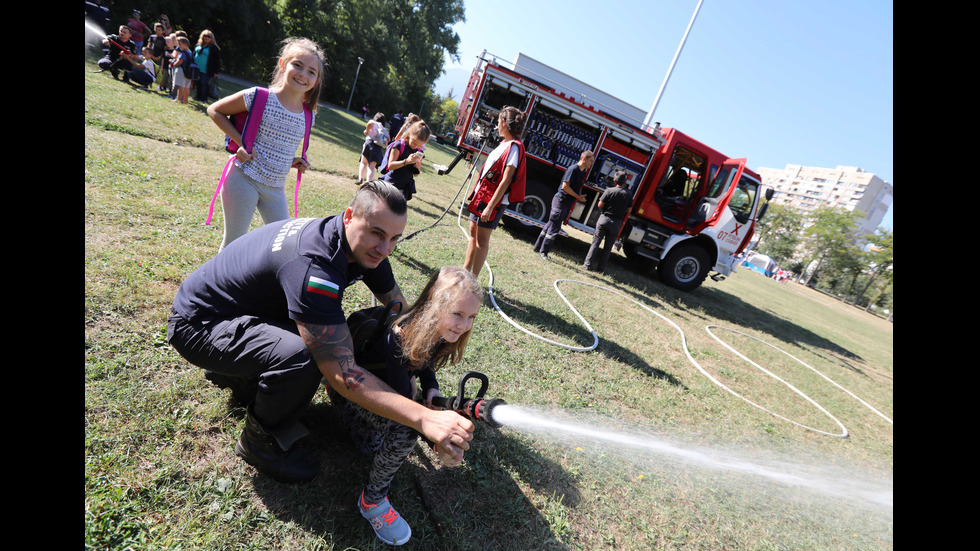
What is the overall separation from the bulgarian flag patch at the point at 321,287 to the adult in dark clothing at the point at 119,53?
55.6ft

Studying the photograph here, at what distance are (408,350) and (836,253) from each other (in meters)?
54.2

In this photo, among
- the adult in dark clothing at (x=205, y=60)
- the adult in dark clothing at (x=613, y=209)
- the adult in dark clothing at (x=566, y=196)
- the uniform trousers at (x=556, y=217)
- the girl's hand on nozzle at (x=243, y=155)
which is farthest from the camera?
the adult in dark clothing at (x=205, y=60)

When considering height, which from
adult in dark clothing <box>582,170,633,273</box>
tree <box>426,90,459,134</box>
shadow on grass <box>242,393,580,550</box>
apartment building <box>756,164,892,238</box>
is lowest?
shadow on grass <box>242,393,580,550</box>

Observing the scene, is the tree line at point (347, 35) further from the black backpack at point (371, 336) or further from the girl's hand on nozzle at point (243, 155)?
the black backpack at point (371, 336)

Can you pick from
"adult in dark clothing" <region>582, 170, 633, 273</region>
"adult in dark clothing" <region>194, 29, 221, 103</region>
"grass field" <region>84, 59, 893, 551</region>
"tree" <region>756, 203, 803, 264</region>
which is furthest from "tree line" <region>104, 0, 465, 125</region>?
"tree" <region>756, 203, 803, 264</region>

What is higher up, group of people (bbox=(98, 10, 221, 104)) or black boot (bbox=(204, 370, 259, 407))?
group of people (bbox=(98, 10, 221, 104))

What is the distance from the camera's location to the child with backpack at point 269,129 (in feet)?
9.58

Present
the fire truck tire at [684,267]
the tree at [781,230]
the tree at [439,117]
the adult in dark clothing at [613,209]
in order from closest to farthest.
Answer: the adult in dark clothing at [613,209]
the fire truck tire at [684,267]
the tree at [781,230]
the tree at [439,117]

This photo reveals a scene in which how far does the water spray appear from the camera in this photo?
6.05 feet

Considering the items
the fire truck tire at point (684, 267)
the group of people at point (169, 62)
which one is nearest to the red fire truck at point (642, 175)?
the fire truck tire at point (684, 267)

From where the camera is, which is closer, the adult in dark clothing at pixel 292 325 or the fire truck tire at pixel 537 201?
the adult in dark clothing at pixel 292 325

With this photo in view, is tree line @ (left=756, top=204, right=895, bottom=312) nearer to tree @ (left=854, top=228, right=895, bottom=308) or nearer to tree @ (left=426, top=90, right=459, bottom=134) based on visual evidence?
tree @ (left=854, top=228, right=895, bottom=308)

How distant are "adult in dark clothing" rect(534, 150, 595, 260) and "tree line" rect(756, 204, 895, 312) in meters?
33.5
